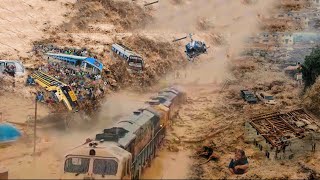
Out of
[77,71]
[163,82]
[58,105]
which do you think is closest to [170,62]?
[163,82]

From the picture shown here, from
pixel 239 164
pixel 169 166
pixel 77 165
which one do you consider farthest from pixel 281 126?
pixel 77 165

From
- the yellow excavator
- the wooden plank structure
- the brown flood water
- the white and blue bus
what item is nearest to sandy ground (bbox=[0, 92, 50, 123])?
the yellow excavator

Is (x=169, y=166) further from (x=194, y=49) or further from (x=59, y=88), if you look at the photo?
(x=194, y=49)

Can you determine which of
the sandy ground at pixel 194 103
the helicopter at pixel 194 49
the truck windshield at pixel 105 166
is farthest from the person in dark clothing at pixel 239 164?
the helicopter at pixel 194 49

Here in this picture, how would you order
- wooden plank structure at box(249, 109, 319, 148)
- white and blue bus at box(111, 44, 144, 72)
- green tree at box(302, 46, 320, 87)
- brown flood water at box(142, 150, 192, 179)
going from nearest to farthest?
brown flood water at box(142, 150, 192, 179) < wooden plank structure at box(249, 109, 319, 148) < green tree at box(302, 46, 320, 87) < white and blue bus at box(111, 44, 144, 72)

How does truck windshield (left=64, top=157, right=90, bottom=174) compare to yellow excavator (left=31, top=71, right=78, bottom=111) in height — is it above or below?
below

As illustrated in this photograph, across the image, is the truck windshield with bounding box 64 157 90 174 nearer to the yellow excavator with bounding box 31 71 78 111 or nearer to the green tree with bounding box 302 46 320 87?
the yellow excavator with bounding box 31 71 78 111
